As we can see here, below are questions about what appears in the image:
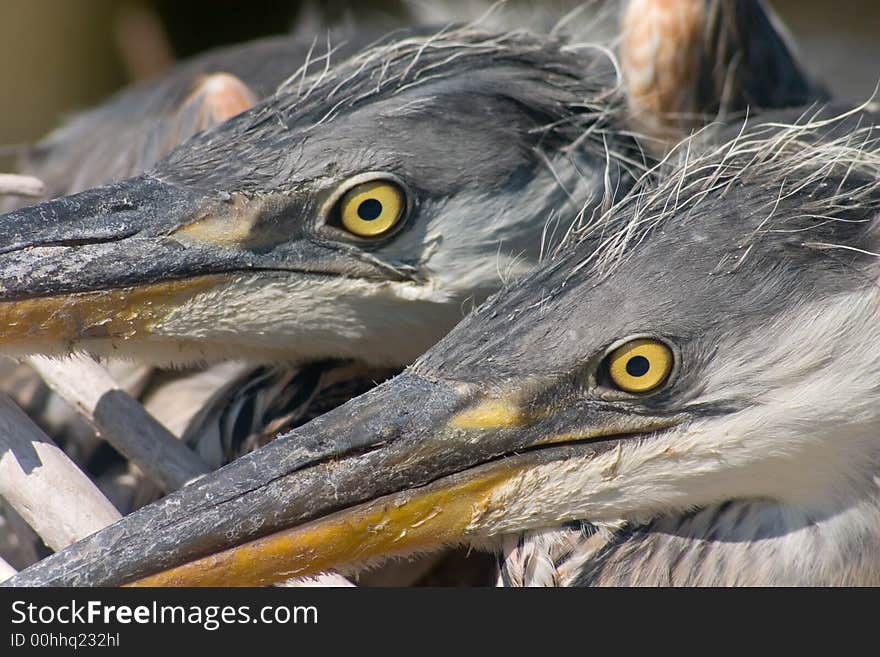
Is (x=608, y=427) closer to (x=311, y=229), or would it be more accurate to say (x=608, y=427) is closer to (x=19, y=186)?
(x=311, y=229)

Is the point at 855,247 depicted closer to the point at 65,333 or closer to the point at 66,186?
the point at 65,333

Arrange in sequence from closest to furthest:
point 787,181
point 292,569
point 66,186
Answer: point 292,569 → point 787,181 → point 66,186

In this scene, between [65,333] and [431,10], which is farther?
[431,10]

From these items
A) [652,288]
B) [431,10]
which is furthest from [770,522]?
[431,10]

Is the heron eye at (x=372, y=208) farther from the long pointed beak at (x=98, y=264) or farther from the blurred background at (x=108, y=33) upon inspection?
the blurred background at (x=108, y=33)

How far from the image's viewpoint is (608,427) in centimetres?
224

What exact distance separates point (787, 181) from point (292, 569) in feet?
3.74

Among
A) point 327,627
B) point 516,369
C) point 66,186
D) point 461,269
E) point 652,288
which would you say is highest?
point 66,186

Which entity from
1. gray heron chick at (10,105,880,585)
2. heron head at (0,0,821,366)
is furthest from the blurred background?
gray heron chick at (10,105,880,585)

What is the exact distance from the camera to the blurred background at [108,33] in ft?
22.6

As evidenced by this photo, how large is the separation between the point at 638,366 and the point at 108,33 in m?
6.22

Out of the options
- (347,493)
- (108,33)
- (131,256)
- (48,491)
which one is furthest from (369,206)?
(108,33)

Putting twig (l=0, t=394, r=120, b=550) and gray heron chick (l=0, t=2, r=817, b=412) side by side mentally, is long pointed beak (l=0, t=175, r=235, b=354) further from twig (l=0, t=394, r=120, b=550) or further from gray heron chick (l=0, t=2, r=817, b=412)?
twig (l=0, t=394, r=120, b=550)

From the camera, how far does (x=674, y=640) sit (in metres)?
2.34
